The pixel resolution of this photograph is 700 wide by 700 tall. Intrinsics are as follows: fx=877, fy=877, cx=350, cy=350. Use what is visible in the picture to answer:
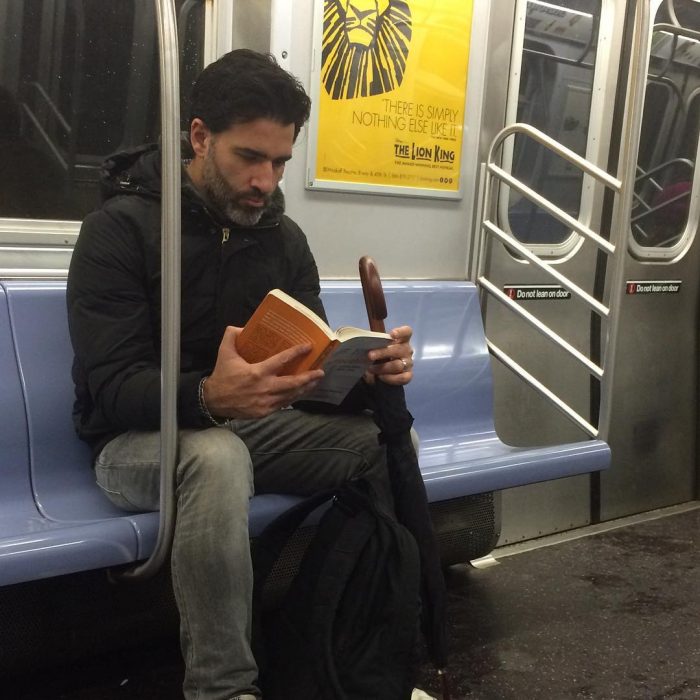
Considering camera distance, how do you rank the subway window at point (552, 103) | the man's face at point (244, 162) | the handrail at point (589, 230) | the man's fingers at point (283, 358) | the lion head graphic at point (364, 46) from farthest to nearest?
the subway window at point (552, 103), the lion head graphic at point (364, 46), the handrail at point (589, 230), the man's face at point (244, 162), the man's fingers at point (283, 358)

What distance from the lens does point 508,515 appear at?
12.1ft

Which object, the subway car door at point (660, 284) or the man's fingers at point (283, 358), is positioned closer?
the man's fingers at point (283, 358)

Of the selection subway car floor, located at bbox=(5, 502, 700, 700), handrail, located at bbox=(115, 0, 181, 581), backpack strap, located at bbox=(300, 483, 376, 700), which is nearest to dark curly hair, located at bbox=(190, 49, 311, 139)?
handrail, located at bbox=(115, 0, 181, 581)

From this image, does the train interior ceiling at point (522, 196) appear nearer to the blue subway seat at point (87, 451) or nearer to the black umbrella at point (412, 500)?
the blue subway seat at point (87, 451)

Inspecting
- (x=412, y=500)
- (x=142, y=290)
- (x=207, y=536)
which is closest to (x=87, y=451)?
(x=142, y=290)

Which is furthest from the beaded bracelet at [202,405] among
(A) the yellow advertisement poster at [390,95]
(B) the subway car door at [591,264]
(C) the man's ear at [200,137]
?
(B) the subway car door at [591,264]

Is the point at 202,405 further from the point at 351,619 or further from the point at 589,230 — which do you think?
the point at 589,230

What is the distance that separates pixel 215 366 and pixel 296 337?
0.92ft

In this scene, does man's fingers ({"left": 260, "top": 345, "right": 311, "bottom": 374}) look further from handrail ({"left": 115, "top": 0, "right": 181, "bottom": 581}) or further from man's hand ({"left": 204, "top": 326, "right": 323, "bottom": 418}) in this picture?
handrail ({"left": 115, "top": 0, "right": 181, "bottom": 581})

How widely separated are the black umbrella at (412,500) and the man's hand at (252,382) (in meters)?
0.30

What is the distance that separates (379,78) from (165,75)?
151 cm

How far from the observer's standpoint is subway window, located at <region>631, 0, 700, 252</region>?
3.97 metres

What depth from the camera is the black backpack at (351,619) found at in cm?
191

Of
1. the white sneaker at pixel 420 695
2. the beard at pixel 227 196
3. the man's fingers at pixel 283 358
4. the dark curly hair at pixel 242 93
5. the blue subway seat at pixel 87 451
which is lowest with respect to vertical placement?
the white sneaker at pixel 420 695
